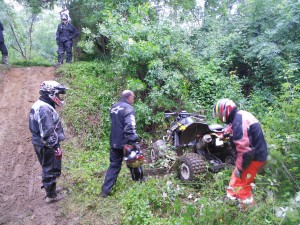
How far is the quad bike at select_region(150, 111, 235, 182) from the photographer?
17.7ft

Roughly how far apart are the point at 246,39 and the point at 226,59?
45.4 inches

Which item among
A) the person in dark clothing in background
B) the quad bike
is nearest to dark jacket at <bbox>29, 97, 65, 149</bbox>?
the quad bike

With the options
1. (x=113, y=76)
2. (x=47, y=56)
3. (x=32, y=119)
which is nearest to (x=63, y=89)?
(x=32, y=119)

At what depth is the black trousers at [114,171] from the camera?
5105mm

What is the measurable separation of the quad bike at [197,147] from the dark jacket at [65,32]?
6759mm

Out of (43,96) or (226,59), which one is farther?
(226,59)

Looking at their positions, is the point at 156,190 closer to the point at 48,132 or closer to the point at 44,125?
the point at 48,132

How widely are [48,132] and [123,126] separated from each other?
1264 millimetres

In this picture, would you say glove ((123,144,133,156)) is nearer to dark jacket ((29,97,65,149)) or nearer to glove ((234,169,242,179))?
dark jacket ((29,97,65,149))

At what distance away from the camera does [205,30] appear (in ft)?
39.0

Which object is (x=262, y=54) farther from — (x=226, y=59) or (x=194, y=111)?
(x=194, y=111)

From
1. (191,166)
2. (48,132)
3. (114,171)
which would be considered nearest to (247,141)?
(191,166)

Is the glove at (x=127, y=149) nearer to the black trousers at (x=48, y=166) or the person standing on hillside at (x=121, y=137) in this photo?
the person standing on hillside at (x=121, y=137)

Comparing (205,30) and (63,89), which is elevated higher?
(205,30)
